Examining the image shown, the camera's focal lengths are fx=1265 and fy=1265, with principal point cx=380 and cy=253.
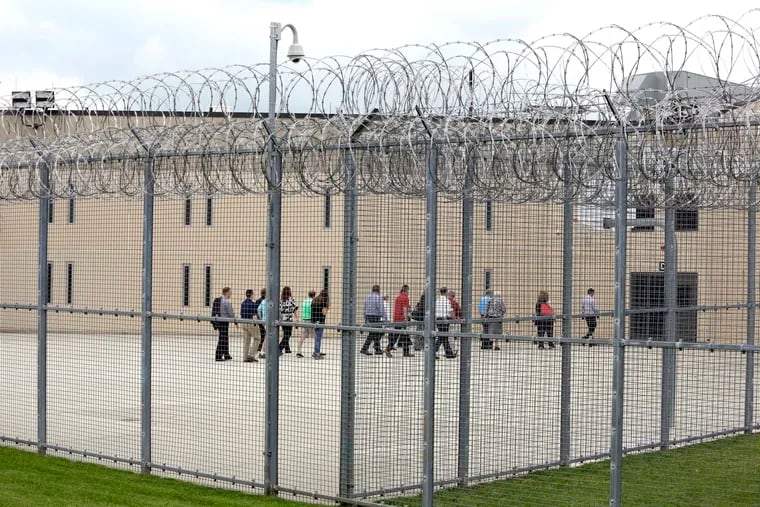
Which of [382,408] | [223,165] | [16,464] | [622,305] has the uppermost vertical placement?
[223,165]

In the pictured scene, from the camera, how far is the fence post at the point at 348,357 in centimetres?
872

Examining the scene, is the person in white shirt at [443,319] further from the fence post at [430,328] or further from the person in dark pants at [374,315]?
the person in dark pants at [374,315]

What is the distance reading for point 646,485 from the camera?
30.8 feet

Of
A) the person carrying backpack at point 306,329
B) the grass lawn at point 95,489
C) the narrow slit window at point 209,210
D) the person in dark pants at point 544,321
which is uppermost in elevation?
the narrow slit window at point 209,210

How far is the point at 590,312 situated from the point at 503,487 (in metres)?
3.03

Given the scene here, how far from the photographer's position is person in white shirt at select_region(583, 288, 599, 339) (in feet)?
37.7

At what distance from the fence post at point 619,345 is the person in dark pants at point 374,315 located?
219 cm

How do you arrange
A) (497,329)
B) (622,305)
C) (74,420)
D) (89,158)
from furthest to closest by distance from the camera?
1. (497,329)
2. (74,420)
3. (89,158)
4. (622,305)

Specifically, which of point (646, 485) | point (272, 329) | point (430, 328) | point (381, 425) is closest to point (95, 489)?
point (272, 329)

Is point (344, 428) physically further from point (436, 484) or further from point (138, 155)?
point (138, 155)

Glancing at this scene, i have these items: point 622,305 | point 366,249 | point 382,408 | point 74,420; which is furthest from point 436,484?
point 74,420

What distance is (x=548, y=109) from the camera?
7.93 m

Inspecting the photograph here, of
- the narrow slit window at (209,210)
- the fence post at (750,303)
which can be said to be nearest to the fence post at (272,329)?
the fence post at (750,303)

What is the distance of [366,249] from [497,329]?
5.33 meters
